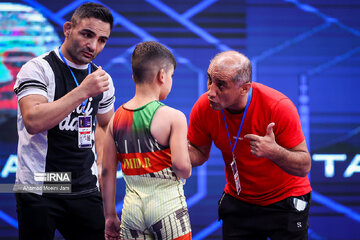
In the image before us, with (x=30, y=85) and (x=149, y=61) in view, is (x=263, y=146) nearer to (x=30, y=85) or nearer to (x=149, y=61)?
(x=149, y=61)

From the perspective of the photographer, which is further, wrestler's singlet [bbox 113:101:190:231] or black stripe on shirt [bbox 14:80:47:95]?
black stripe on shirt [bbox 14:80:47:95]

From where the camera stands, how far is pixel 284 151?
196 centimetres

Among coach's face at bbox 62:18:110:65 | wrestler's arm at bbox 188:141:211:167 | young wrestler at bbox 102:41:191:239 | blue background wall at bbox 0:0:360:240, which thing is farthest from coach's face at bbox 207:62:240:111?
blue background wall at bbox 0:0:360:240

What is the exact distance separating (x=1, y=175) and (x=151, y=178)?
8.36 feet

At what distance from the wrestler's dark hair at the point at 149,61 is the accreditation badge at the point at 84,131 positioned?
47 centimetres

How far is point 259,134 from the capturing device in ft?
7.09

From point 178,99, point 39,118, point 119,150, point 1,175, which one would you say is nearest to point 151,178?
point 119,150

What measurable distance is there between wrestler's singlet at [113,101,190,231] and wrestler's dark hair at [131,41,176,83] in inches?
6.2

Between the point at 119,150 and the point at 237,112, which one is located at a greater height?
the point at 237,112

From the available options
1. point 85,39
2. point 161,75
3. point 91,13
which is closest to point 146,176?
point 161,75

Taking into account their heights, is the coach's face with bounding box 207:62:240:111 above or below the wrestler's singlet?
above

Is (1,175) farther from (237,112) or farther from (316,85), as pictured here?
(316,85)

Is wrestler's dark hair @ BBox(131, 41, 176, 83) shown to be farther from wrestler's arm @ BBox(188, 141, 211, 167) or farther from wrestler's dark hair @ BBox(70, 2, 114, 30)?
wrestler's arm @ BBox(188, 141, 211, 167)

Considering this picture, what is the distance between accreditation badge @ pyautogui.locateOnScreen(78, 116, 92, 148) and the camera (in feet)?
7.10
